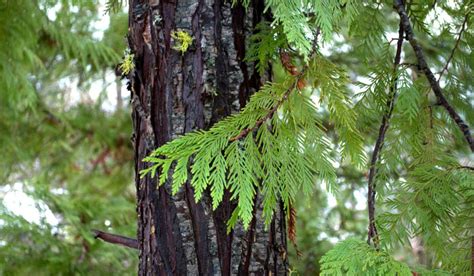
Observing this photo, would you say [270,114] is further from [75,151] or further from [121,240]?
[75,151]

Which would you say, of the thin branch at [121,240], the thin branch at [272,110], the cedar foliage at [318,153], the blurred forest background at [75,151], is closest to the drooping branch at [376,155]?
the cedar foliage at [318,153]

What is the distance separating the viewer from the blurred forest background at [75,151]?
12.4 ft

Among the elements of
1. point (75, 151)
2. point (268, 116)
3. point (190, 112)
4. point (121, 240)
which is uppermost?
point (75, 151)

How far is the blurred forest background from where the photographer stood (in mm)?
3784

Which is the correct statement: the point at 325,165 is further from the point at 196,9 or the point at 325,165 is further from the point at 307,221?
the point at 307,221

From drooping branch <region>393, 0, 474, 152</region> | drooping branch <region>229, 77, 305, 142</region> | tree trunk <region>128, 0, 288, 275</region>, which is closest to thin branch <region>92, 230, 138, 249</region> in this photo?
tree trunk <region>128, 0, 288, 275</region>

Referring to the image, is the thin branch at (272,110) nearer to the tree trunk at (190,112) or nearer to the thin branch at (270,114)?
the thin branch at (270,114)

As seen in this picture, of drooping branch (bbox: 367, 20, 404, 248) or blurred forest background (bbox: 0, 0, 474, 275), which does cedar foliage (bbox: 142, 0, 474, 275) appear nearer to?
drooping branch (bbox: 367, 20, 404, 248)

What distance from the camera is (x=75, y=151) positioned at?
5977 millimetres

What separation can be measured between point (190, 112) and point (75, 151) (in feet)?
14.4

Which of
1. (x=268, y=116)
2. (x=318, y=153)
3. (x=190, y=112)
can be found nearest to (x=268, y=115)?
(x=268, y=116)

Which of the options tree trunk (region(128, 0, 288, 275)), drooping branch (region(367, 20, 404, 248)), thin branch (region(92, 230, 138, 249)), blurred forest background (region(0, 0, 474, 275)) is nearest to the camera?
drooping branch (region(367, 20, 404, 248))

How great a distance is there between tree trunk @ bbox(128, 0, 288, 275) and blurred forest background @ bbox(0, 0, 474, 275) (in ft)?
1.61

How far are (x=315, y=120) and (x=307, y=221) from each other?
3.80m
